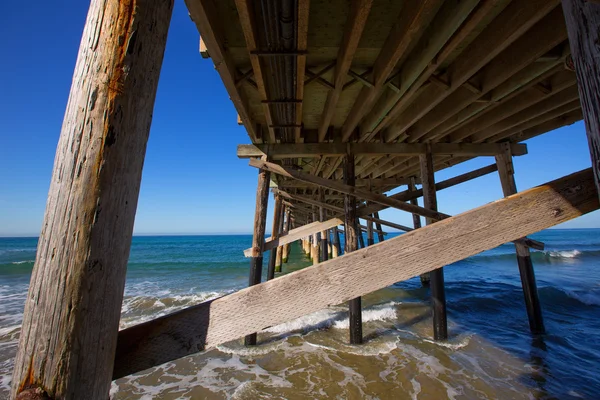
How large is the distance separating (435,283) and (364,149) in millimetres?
2967

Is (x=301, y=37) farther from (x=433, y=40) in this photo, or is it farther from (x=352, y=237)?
(x=352, y=237)

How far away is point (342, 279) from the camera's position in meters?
1.20

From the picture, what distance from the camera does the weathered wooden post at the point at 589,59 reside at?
901mm

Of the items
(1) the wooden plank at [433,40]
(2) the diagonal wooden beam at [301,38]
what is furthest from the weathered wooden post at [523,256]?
(2) the diagonal wooden beam at [301,38]

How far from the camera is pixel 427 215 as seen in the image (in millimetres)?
4648

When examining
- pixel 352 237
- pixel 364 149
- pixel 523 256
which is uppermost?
pixel 364 149

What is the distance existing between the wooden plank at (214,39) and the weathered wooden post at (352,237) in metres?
2.58

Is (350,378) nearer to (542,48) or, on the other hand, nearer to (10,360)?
(542,48)

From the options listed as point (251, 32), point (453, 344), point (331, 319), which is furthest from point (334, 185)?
point (453, 344)

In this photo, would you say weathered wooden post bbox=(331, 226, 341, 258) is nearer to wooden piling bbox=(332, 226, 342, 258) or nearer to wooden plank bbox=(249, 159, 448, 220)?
wooden piling bbox=(332, 226, 342, 258)

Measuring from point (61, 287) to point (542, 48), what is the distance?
4271 millimetres

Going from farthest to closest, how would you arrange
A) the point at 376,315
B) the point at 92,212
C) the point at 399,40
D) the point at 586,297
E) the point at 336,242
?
the point at 336,242
the point at 586,297
the point at 376,315
the point at 399,40
the point at 92,212

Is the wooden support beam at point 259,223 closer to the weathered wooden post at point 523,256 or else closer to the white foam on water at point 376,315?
the white foam on water at point 376,315

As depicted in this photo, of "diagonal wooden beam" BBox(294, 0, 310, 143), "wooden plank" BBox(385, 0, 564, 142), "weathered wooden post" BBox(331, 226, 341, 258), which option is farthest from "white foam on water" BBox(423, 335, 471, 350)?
"weathered wooden post" BBox(331, 226, 341, 258)
